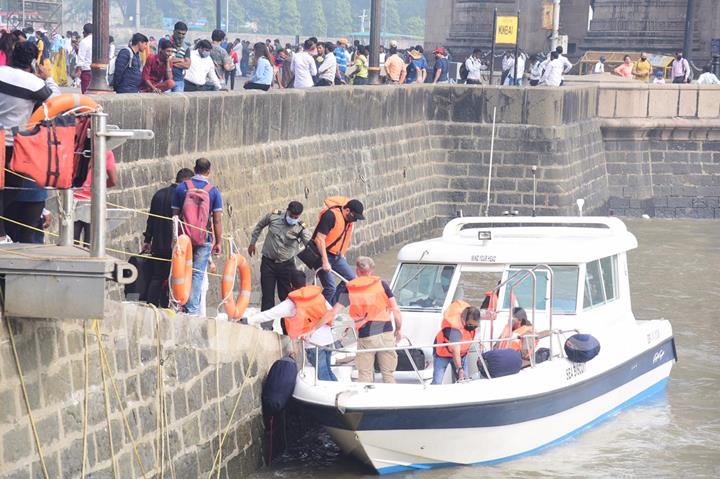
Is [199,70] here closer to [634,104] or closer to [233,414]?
[233,414]

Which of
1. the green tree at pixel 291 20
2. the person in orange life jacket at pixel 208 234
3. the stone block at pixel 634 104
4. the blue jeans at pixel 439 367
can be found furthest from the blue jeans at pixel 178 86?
the green tree at pixel 291 20

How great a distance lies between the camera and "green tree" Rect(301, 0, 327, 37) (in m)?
108

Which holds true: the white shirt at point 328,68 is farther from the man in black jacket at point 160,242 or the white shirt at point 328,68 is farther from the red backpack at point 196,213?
the red backpack at point 196,213

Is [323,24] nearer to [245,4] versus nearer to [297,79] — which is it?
[245,4]

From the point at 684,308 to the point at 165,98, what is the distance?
27.8 ft

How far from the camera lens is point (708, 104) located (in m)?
29.3

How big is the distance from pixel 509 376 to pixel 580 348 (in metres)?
0.96

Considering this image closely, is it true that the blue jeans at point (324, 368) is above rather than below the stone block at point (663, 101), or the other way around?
below

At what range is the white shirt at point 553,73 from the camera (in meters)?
29.0

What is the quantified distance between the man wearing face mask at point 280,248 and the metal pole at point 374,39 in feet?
34.7

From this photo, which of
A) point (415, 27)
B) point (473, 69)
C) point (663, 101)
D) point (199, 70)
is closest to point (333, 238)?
point (199, 70)

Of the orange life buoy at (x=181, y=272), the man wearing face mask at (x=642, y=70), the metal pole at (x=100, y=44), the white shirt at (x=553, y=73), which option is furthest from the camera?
the man wearing face mask at (x=642, y=70)

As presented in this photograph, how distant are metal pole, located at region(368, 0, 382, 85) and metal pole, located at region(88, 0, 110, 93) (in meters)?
9.06

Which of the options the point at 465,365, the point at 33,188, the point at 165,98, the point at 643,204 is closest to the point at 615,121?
the point at 643,204
